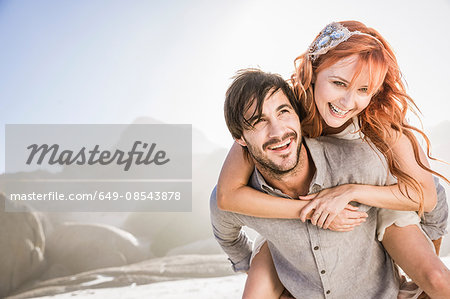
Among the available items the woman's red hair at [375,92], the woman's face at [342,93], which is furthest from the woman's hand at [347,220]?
the woman's face at [342,93]

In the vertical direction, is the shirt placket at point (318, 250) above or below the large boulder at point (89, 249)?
above

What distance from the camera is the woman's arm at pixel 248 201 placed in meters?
1.46

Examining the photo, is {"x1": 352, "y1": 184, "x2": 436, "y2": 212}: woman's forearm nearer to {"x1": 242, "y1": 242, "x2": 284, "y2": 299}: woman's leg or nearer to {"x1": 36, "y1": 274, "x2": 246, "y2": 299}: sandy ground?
{"x1": 242, "y1": 242, "x2": 284, "y2": 299}: woman's leg

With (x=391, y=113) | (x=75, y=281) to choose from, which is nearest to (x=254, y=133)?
(x=391, y=113)

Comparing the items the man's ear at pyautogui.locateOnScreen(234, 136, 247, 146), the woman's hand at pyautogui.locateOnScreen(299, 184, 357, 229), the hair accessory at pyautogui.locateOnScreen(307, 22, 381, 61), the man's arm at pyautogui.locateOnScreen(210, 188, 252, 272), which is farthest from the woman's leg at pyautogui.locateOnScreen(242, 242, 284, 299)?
the hair accessory at pyautogui.locateOnScreen(307, 22, 381, 61)

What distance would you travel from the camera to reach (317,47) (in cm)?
164

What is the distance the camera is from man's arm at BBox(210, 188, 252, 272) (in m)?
1.77

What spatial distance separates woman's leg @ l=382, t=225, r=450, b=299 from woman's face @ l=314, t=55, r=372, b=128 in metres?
0.44

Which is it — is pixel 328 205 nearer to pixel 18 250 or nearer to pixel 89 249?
pixel 89 249

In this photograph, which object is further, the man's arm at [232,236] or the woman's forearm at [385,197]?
the man's arm at [232,236]

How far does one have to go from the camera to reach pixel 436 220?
168cm

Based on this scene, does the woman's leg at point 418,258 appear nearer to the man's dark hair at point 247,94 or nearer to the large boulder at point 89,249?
the man's dark hair at point 247,94
